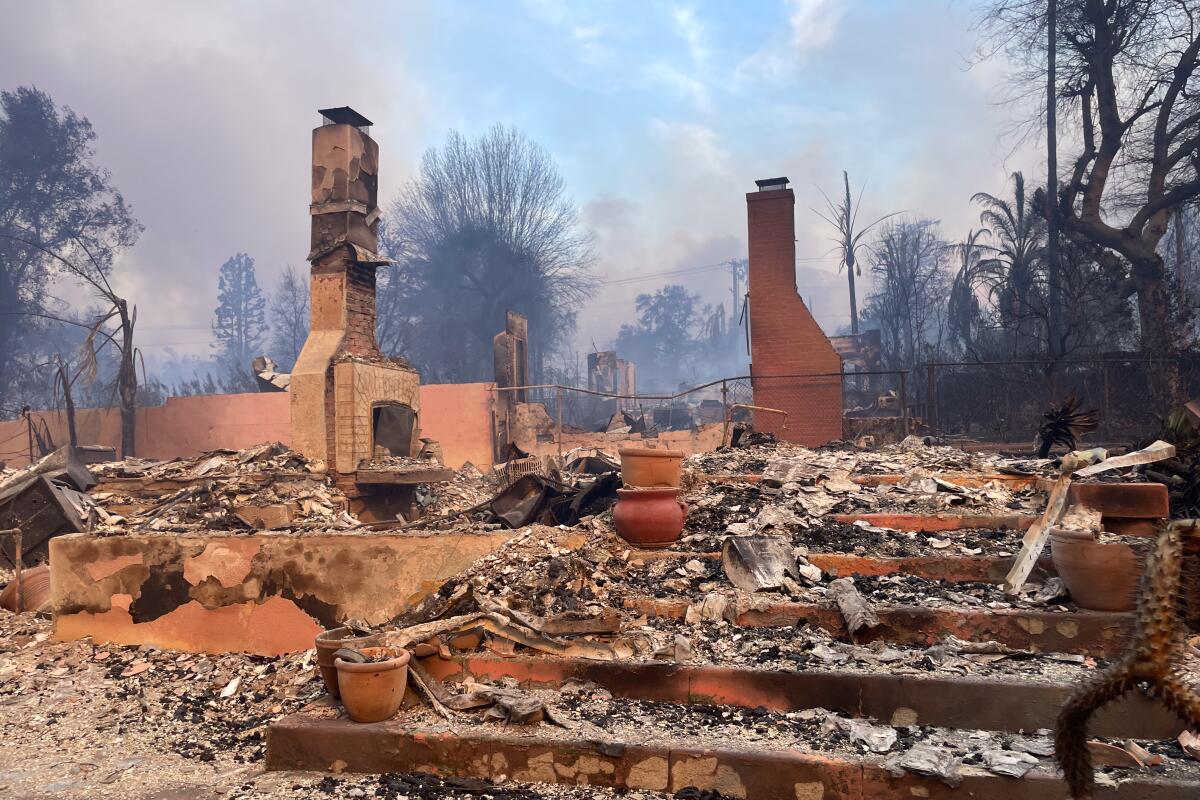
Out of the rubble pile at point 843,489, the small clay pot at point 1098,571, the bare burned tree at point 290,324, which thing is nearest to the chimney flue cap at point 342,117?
the rubble pile at point 843,489

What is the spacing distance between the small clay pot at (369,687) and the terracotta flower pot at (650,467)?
3.58 metres

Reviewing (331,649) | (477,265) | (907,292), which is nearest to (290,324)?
(477,265)

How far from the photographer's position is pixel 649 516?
21.7ft

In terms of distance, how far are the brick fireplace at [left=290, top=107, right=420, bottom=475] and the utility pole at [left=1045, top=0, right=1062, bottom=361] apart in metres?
15.4

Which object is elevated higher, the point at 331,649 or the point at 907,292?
the point at 907,292

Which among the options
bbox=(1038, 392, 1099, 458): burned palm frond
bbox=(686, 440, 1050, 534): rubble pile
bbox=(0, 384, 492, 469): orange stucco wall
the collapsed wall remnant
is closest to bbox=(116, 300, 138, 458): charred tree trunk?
bbox=(0, 384, 492, 469): orange stucco wall

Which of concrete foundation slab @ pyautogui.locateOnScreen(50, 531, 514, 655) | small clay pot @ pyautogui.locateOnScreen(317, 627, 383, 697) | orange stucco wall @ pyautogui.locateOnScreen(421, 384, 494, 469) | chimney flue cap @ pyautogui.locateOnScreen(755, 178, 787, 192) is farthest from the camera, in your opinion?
orange stucco wall @ pyautogui.locateOnScreen(421, 384, 494, 469)

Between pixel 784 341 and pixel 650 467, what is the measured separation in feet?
36.5

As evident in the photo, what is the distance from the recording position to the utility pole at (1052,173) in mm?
19203

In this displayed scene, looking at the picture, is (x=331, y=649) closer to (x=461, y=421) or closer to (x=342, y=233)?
(x=342, y=233)

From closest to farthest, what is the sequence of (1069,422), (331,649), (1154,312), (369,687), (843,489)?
(369,687)
(331,649)
(843,489)
(1069,422)
(1154,312)

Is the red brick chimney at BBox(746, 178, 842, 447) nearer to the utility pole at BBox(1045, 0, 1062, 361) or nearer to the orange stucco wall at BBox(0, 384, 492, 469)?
the utility pole at BBox(1045, 0, 1062, 361)

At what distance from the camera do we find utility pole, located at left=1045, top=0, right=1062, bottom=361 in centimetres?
1920

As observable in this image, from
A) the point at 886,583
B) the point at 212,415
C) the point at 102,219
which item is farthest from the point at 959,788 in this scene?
the point at 102,219
